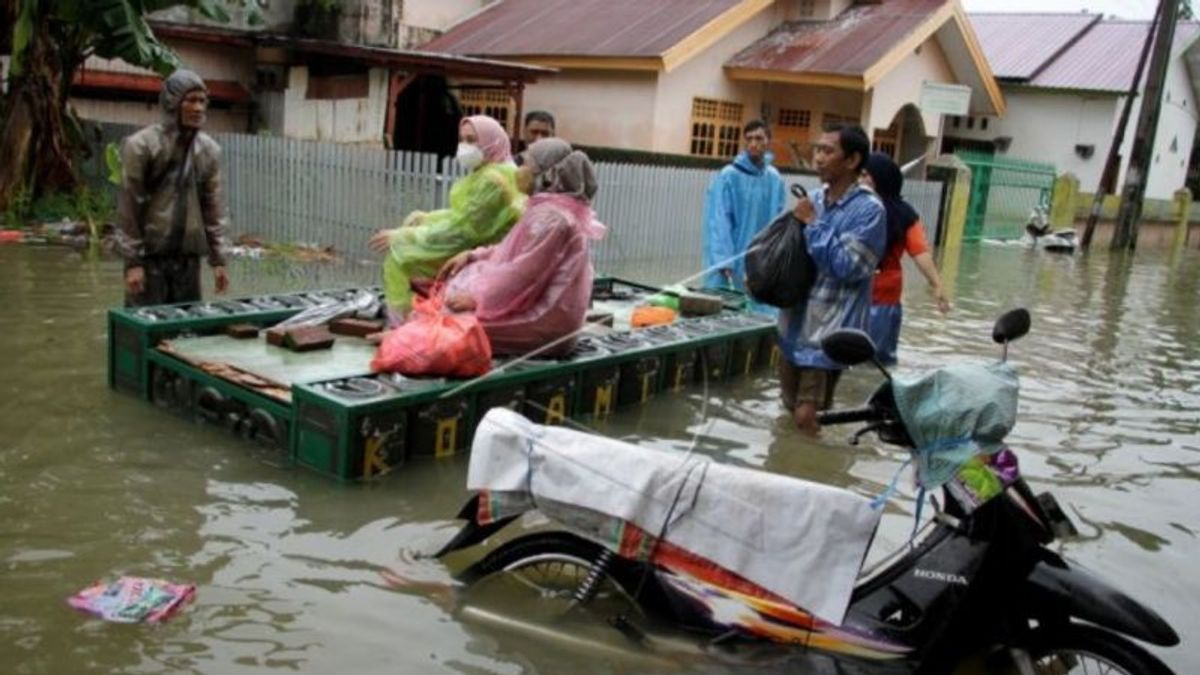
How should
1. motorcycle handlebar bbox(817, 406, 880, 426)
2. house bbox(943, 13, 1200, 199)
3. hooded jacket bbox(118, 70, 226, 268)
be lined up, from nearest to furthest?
motorcycle handlebar bbox(817, 406, 880, 426)
hooded jacket bbox(118, 70, 226, 268)
house bbox(943, 13, 1200, 199)

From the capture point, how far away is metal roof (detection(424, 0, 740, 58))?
63.5 ft

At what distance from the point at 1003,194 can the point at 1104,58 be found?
25.4ft

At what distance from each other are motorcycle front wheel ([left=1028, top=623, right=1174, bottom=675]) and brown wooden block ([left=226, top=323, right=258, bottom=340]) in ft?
15.8

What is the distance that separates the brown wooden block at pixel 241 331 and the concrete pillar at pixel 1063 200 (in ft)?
74.4

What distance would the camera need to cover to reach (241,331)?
6.47 metres

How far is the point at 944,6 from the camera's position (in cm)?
2100

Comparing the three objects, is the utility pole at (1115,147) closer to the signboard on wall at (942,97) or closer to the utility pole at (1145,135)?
the utility pole at (1145,135)

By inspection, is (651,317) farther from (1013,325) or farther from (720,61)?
(720,61)

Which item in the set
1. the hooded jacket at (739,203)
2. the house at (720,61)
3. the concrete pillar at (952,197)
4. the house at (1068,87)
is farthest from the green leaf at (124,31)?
the house at (1068,87)

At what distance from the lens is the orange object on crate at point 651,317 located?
7.95 m

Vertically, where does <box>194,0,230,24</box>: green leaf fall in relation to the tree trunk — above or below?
above

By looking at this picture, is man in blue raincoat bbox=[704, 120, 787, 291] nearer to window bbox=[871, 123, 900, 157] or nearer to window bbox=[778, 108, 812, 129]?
window bbox=[778, 108, 812, 129]

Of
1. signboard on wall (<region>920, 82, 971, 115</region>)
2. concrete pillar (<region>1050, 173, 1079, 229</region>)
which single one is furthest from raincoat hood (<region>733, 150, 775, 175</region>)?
concrete pillar (<region>1050, 173, 1079, 229</region>)

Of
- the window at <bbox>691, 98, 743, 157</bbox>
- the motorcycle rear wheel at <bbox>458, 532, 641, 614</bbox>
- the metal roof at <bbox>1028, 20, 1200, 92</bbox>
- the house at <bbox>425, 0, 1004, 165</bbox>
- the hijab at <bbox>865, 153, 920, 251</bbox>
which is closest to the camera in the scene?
the motorcycle rear wheel at <bbox>458, 532, 641, 614</bbox>
